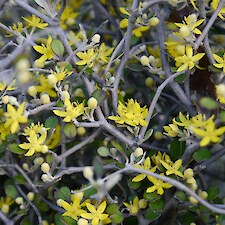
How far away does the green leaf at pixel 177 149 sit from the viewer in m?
0.86

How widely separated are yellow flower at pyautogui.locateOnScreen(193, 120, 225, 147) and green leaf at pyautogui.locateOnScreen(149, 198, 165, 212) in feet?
0.52

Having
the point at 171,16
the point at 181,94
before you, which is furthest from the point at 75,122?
the point at 171,16

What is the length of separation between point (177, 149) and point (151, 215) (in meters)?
0.12

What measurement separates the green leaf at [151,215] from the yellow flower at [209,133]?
17 centimetres

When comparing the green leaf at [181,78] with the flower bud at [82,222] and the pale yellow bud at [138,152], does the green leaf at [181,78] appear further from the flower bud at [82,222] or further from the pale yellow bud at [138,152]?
the flower bud at [82,222]

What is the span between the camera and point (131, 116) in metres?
0.82

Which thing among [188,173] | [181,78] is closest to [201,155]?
[188,173]

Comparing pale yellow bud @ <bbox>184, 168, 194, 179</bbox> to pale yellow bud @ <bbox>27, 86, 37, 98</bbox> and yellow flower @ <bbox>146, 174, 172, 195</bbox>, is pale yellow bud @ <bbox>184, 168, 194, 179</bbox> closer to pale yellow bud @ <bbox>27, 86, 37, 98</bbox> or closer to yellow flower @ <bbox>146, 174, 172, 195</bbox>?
yellow flower @ <bbox>146, 174, 172, 195</bbox>

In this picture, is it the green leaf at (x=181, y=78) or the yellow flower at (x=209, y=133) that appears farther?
the green leaf at (x=181, y=78)

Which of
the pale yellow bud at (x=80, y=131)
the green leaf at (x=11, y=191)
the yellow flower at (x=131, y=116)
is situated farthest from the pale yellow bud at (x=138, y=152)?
the green leaf at (x=11, y=191)

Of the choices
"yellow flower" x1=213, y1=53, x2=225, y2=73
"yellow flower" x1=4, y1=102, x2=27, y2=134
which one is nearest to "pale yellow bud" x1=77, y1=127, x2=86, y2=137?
"yellow flower" x1=4, y1=102, x2=27, y2=134

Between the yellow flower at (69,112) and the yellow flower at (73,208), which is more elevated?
the yellow flower at (69,112)

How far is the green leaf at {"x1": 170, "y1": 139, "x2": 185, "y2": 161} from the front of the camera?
862 millimetres

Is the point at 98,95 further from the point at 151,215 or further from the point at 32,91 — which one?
the point at 151,215
